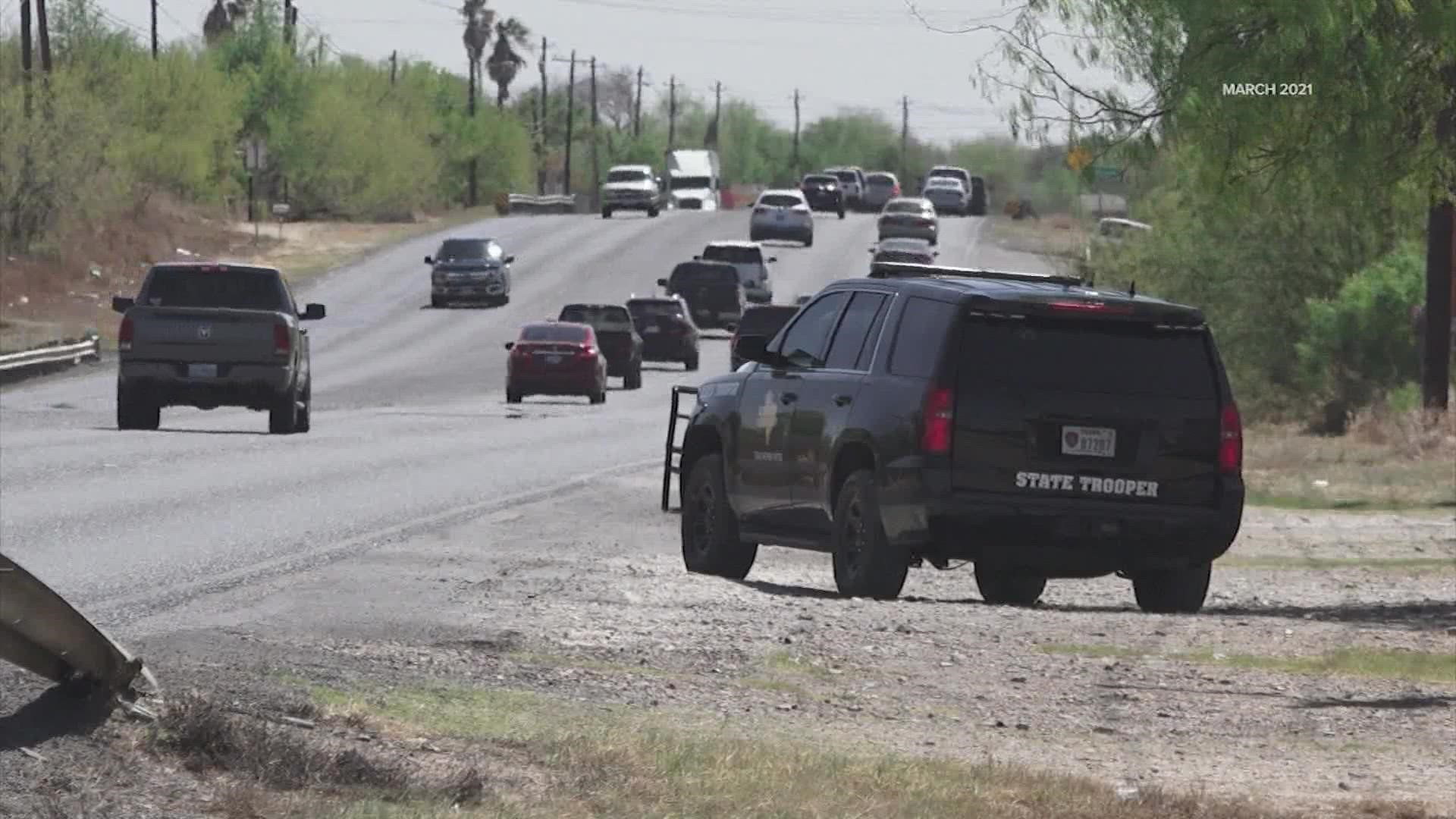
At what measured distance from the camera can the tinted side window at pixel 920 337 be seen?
13820 millimetres

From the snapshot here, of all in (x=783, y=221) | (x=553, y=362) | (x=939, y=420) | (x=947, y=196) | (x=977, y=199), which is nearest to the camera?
(x=939, y=420)

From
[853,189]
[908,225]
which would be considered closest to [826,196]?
[853,189]

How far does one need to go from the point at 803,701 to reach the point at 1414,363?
3185cm

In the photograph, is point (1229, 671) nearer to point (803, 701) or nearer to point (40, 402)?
point (803, 701)

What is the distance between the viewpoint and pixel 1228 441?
14047 millimetres

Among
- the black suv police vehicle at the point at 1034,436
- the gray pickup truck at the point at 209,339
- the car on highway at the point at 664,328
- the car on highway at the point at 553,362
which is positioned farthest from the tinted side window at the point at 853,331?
the car on highway at the point at 664,328

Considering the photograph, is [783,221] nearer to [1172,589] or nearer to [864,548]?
[1172,589]

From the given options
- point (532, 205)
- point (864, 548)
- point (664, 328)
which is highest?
point (864, 548)

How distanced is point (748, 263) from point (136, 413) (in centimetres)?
3973

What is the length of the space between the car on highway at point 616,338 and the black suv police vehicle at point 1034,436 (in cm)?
3520

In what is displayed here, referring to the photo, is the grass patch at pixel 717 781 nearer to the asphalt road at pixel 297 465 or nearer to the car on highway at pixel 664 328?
the asphalt road at pixel 297 465

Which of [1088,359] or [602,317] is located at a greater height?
[1088,359]

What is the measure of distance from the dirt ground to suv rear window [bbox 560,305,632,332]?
31.2 meters

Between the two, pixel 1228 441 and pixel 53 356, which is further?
pixel 53 356
